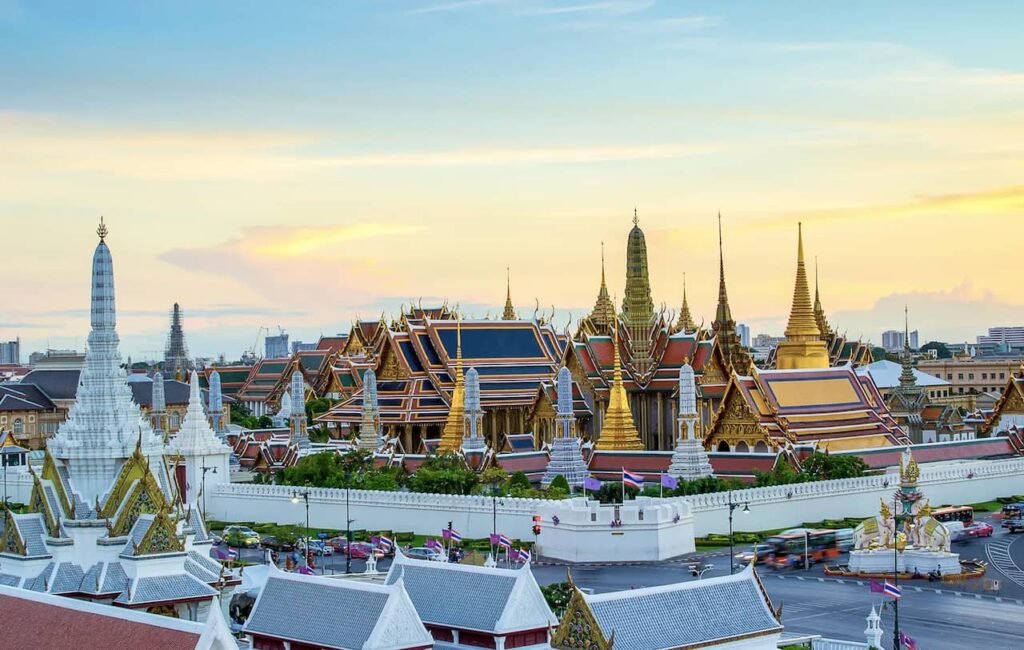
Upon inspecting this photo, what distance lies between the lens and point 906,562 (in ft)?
172

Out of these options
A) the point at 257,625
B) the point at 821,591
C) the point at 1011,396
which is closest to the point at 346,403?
the point at 1011,396

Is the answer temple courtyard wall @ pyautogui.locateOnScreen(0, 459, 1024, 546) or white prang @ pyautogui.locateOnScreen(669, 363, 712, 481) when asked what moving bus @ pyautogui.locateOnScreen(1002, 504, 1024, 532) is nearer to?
temple courtyard wall @ pyautogui.locateOnScreen(0, 459, 1024, 546)

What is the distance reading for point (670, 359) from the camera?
299ft

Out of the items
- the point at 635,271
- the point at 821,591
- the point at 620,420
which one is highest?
the point at 635,271

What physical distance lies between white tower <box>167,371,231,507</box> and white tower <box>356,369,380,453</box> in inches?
453

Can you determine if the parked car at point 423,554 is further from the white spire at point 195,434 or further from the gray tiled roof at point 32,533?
the white spire at point 195,434

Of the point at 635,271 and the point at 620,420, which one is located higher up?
the point at 635,271

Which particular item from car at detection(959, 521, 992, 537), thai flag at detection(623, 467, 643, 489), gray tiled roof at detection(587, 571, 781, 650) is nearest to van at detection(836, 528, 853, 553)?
car at detection(959, 521, 992, 537)

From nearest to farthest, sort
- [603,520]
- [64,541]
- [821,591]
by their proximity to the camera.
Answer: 1. [64,541]
2. [821,591]
3. [603,520]

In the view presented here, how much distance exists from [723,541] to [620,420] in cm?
1804

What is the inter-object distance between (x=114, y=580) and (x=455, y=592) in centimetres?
999

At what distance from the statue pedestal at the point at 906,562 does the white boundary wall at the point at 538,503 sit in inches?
316

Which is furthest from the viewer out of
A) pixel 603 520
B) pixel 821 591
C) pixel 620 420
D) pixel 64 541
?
pixel 620 420

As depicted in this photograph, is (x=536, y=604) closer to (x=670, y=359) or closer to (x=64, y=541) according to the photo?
(x=64, y=541)
